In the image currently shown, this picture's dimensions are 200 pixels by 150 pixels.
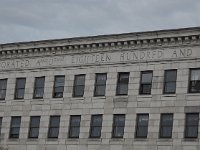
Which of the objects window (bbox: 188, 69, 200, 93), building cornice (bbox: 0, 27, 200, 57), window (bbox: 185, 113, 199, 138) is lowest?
window (bbox: 185, 113, 199, 138)

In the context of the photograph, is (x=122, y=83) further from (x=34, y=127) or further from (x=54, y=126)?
(x=34, y=127)

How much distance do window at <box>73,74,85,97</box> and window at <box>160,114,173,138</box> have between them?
7.45 m

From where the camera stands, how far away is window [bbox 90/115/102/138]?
53.2m

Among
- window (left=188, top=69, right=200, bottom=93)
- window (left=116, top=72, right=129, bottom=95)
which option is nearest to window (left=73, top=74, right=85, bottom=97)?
window (left=116, top=72, right=129, bottom=95)

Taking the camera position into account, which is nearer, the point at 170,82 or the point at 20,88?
the point at 170,82

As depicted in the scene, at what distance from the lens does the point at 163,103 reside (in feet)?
166

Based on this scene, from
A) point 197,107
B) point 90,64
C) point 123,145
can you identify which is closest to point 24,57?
point 90,64

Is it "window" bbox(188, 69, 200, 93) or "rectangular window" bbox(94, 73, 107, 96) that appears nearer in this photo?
"window" bbox(188, 69, 200, 93)

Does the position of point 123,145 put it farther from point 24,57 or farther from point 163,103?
point 24,57

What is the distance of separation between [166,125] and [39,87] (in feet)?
40.2

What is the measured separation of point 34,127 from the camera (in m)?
56.9

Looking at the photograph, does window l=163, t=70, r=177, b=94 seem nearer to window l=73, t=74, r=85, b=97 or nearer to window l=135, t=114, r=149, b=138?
window l=135, t=114, r=149, b=138

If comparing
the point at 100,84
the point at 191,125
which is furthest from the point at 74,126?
the point at 191,125

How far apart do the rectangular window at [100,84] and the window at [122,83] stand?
49.4 inches
